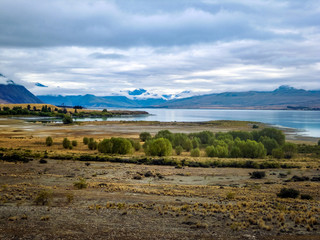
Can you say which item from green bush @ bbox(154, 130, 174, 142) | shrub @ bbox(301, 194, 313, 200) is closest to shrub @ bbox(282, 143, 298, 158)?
green bush @ bbox(154, 130, 174, 142)

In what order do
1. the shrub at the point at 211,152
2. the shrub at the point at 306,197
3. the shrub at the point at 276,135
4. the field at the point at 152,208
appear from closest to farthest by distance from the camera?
the field at the point at 152,208
the shrub at the point at 306,197
the shrub at the point at 211,152
the shrub at the point at 276,135

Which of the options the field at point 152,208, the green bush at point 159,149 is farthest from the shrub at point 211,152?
the field at point 152,208

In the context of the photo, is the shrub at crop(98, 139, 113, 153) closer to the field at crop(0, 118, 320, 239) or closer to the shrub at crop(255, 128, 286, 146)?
the field at crop(0, 118, 320, 239)

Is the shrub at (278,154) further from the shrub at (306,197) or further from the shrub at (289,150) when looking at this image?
the shrub at (306,197)

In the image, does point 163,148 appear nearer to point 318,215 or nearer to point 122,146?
point 122,146

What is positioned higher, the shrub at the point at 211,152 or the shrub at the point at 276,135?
the shrub at the point at 276,135

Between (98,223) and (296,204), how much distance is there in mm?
11133

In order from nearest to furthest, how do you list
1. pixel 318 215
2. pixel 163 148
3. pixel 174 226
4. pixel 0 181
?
pixel 174 226 → pixel 318 215 → pixel 0 181 → pixel 163 148

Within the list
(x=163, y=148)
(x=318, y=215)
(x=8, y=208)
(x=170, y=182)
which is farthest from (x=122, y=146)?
(x=318, y=215)

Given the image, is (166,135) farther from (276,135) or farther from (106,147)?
(276,135)

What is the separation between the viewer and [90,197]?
18.0 meters

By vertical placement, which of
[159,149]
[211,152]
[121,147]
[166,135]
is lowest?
[211,152]

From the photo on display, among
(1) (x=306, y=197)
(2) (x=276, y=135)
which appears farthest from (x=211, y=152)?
(1) (x=306, y=197)

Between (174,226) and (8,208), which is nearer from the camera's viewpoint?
(174,226)
